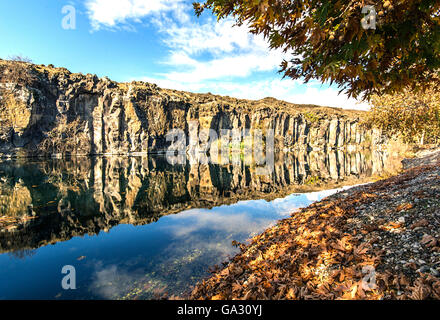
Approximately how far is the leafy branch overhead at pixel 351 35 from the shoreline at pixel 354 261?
3.23 metres

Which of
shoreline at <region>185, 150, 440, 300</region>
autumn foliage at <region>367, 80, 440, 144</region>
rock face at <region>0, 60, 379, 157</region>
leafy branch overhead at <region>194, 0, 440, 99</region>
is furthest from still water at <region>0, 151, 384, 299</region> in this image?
rock face at <region>0, 60, 379, 157</region>

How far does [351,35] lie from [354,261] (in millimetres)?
4108

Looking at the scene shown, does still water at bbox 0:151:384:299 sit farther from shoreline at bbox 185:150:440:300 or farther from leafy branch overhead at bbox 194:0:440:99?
leafy branch overhead at bbox 194:0:440:99

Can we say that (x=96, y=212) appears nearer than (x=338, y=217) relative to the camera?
No

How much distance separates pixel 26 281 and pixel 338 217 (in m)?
9.46

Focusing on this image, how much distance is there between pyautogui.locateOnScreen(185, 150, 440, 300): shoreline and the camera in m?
2.94

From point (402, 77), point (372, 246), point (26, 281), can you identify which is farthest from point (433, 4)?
point (26, 281)

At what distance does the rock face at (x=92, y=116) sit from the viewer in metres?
A: 61.4

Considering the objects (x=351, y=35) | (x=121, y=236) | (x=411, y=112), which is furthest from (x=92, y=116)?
(x=351, y=35)

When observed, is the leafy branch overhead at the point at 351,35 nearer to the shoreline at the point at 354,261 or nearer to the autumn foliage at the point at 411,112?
the shoreline at the point at 354,261

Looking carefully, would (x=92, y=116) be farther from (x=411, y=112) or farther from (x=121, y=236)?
(x=411, y=112)

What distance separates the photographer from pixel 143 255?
275 inches

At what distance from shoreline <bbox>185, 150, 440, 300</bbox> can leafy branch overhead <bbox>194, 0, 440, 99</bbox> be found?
323 centimetres
